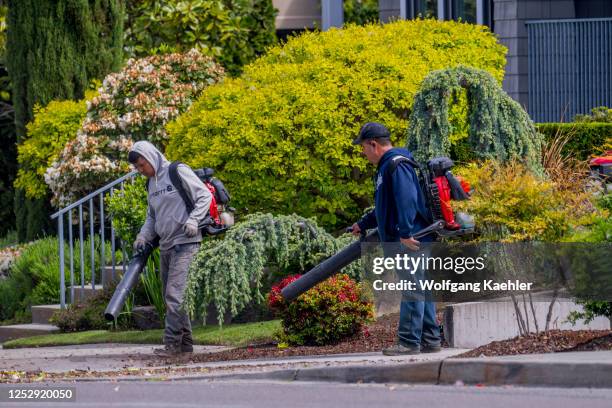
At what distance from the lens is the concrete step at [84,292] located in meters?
14.2

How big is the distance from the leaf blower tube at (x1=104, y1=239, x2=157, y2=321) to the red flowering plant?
1.23 metres

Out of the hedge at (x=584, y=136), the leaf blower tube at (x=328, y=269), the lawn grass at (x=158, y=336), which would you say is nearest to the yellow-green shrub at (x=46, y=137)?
the lawn grass at (x=158, y=336)

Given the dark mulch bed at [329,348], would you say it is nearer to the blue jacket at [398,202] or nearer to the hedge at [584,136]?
the blue jacket at [398,202]

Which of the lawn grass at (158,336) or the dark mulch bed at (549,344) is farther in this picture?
the lawn grass at (158,336)

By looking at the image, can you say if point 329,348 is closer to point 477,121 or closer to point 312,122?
point 477,121

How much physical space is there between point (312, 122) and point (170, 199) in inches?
98.0

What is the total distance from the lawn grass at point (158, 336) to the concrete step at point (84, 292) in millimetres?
883

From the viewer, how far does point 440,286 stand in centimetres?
1004

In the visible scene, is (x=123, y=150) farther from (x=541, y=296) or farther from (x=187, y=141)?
(x=541, y=296)

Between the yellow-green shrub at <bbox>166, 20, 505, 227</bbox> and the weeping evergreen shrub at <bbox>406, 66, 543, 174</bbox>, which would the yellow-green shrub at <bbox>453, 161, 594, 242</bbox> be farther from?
the yellow-green shrub at <bbox>166, 20, 505, 227</bbox>

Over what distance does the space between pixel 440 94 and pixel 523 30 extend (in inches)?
248

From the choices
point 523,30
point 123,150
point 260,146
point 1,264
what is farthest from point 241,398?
point 523,30

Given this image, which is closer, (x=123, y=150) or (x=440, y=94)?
(x=440, y=94)

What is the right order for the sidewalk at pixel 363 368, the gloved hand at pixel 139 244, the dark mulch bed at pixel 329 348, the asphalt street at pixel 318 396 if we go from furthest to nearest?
the gloved hand at pixel 139 244 → the dark mulch bed at pixel 329 348 → the sidewalk at pixel 363 368 → the asphalt street at pixel 318 396
